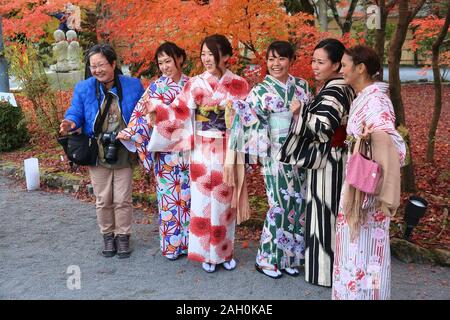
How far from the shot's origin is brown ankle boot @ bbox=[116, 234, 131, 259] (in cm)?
437

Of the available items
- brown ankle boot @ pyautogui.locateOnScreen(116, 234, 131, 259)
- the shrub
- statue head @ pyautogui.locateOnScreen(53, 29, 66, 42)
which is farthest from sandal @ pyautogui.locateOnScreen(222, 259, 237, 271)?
statue head @ pyautogui.locateOnScreen(53, 29, 66, 42)

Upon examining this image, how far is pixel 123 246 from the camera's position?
4387 millimetres

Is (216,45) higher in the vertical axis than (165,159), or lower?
higher

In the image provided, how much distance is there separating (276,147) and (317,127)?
0.43 metres

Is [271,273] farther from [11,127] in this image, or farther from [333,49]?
[11,127]

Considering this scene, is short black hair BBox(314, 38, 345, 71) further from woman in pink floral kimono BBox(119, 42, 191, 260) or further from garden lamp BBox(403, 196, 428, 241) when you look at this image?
garden lamp BBox(403, 196, 428, 241)

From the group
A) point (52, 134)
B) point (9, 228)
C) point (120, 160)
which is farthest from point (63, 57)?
point (120, 160)

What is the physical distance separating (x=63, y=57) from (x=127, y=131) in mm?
12299

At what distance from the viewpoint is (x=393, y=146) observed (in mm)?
2834

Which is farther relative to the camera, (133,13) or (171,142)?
(133,13)

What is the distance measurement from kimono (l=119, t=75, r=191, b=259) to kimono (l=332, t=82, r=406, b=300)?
1.54 meters

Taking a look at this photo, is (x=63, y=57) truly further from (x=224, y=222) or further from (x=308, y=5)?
(x=224, y=222)

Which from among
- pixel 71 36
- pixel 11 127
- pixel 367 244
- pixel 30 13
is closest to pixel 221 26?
pixel 367 244
